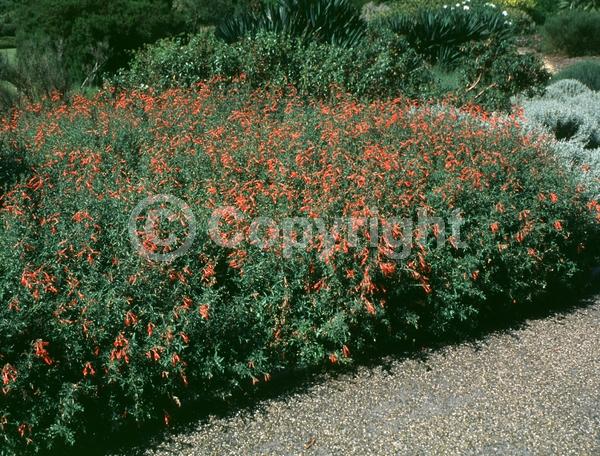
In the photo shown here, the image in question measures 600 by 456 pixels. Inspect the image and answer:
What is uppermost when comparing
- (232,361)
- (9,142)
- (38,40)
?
(9,142)

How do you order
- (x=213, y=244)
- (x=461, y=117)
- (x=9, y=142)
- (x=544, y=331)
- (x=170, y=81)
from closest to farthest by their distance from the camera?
1. (x=213, y=244)
2. (x=544, y=331)
3. (x=9, y=142)
4. (x=461, y=117)
5. (x=170, y=81)

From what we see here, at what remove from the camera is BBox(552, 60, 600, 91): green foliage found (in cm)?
1202

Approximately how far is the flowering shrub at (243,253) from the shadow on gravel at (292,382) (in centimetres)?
8

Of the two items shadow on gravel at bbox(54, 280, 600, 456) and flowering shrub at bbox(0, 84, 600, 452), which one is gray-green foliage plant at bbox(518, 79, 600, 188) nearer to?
flowering shrub at bbox(0, 84, 600, 452)

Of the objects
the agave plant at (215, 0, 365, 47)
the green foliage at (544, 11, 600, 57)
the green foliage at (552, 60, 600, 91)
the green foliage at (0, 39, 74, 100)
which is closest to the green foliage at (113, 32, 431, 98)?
the green foliage at (0, 39, 74, 100)

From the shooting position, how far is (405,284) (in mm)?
4629

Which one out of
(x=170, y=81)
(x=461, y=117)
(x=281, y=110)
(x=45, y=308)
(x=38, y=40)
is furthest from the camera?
(x=38, y=40)

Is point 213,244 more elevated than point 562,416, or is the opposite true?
point 213,244

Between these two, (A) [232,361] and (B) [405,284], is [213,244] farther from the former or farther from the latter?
(B) [405,284]

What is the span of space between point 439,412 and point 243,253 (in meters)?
1.50

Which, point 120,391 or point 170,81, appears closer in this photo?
point 120,391

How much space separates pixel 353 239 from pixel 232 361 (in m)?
1.07

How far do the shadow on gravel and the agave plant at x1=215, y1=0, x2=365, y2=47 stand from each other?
19.8 ft

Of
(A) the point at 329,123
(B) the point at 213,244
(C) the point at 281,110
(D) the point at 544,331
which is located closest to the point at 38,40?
(C) the point at 281,110
